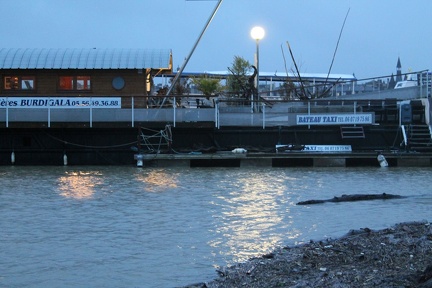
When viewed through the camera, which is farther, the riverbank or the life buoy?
the life buoy

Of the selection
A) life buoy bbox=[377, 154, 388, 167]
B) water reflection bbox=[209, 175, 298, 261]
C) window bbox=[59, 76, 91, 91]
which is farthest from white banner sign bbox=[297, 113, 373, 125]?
window bbox=[59, 76, 91, 91]

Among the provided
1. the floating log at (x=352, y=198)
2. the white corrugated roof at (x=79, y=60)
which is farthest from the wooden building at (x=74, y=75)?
the floating log at (x=352, y=198)

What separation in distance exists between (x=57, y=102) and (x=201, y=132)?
6.14 meters

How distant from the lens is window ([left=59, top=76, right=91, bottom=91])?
29.6 metres

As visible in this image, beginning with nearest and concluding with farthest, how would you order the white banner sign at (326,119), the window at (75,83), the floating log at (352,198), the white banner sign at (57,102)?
the floating log at (352,198), the white banner sign at (57,102), the white banner sign at (326,119), the window at (75,83)

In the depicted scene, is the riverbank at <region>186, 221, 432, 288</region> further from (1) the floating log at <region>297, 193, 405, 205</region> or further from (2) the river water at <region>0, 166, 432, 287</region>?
(1) the floating log at <region>297, 193, 405, 205</region>

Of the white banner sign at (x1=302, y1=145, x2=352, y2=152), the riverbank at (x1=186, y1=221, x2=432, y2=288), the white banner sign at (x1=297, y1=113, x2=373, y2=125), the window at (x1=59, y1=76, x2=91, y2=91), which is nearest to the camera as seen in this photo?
the riverbank at (x1=186, y1=221, x2=432, y2=288)

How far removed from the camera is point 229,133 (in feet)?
90.7

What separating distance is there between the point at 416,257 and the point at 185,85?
3991cm

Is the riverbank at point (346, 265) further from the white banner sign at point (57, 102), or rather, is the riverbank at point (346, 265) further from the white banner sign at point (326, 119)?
the white banner sign at point (57, 102)

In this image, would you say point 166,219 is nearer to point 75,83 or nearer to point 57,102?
point 57,102

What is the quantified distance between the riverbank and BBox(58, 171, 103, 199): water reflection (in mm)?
9179

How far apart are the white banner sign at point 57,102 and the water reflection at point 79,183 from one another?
3829 millimetres

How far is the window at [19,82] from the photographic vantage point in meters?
29.7
